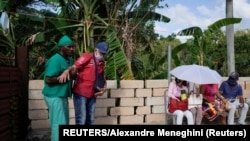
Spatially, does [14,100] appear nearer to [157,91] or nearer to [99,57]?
[99,57]

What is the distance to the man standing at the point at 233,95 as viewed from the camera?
8.77m

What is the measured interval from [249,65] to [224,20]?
12296 mm

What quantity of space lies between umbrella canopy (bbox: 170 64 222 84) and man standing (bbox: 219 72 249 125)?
120 cm

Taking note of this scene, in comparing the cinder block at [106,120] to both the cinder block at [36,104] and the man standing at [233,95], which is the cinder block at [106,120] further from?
the man standing at [233,95]

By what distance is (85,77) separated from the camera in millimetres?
5930

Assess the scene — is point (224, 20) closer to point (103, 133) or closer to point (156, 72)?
point (156, 72)

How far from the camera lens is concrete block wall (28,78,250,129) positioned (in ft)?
25.9

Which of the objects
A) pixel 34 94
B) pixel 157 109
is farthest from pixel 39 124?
pixel 157 109

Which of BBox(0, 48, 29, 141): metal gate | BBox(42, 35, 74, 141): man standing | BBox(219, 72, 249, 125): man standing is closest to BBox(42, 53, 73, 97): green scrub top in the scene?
BBox(42, 35, 74, 141): man standing

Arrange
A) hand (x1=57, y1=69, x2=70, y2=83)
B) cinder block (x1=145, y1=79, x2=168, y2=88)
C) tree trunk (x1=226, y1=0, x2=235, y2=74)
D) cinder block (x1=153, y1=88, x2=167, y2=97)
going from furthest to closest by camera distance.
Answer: tree trunk (x1=226, y1=0, x2=235, y2=74) < cinder block (x1=153, y1=88, x2=167, y2=97) < cinder block (x1=145, y1=79, x2=168, y2=88) < hand (x1=57, y1=69, x2=70, y2=83)

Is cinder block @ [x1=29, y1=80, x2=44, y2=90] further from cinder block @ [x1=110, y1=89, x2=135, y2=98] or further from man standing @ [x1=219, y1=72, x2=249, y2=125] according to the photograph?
man standing @ [x1=219, y1=72, x2=249, y2=125]

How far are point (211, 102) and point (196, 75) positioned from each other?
3.59 ft

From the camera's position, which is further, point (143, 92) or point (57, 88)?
point (143, 92)

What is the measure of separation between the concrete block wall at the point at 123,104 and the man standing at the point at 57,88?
2493 mm
